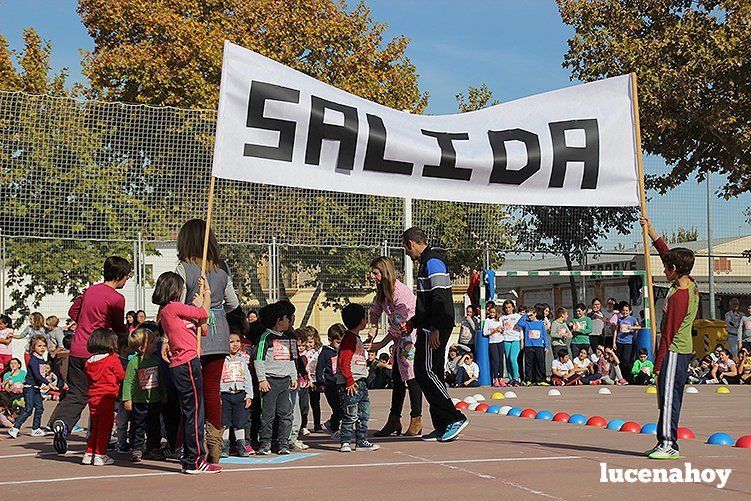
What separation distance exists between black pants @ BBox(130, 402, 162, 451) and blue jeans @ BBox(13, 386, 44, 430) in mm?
3627

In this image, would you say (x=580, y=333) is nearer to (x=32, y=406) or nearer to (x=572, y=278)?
(x=572, y=278)

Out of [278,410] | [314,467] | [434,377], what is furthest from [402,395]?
[314,467]

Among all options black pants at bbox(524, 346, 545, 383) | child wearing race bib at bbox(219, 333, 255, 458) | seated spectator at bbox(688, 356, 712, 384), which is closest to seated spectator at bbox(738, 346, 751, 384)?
seated spectator at bbox(688, 356, 712, 384)

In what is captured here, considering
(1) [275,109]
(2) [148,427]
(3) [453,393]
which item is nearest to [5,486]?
(2) [148,427]

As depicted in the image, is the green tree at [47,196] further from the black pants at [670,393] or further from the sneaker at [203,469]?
the black pants at [670,393]

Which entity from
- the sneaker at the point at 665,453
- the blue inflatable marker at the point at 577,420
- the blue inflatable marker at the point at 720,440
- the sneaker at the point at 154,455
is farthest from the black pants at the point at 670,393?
the sneaker at the point at 154,455

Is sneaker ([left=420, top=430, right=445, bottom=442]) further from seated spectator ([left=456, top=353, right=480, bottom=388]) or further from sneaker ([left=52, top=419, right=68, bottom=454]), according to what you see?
seated spectator ([left=456, top=353, right=480, bottom=388])

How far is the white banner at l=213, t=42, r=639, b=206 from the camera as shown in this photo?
8.81 m

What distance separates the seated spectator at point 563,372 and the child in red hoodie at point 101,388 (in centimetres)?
1301

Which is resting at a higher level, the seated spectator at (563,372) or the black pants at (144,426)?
the seated spectator at (563,372)

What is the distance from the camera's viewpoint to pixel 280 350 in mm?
8961

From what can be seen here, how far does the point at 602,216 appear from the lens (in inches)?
846

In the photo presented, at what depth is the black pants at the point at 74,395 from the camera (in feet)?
30.8

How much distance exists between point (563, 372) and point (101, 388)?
13.4 metres
